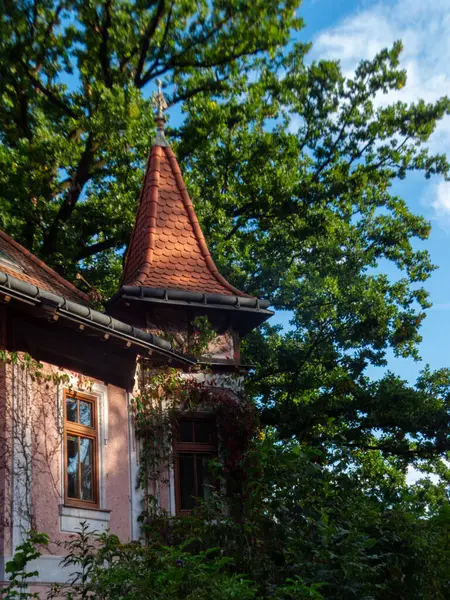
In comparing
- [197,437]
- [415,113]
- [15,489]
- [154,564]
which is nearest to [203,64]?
[415,113]

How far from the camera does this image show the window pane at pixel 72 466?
11.2 metres

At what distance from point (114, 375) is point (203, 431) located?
6.58 ft

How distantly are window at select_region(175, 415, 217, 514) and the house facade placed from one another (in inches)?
0.7

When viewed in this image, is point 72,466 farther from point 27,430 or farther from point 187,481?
point 187,481

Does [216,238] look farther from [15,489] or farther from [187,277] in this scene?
[15,489]

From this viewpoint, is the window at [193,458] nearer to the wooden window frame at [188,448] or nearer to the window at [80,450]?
the wooden window frame at [188,448]

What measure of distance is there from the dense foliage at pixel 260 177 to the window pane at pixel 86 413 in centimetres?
659

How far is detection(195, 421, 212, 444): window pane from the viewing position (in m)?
13.8

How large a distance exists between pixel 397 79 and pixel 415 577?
46.5ft

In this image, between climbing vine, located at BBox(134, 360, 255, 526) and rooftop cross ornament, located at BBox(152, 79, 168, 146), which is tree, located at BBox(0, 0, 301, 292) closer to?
Result: rooftop cross ornament, located at BBox(152, 79, 168, 146)

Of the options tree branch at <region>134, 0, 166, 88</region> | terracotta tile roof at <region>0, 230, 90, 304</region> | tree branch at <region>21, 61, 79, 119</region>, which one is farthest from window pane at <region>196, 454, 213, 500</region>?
tree branch at <region>134, 0, 166, 88</region>

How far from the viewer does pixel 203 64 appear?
20.5 meters

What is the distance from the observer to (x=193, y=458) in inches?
535

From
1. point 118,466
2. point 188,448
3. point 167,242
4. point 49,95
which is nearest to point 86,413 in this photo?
point 118,466
